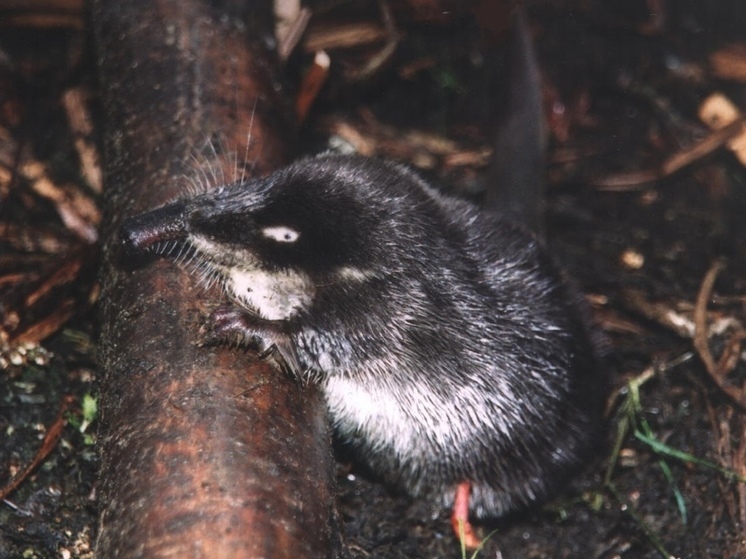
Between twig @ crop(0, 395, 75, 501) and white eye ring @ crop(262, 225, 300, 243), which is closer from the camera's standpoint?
white eye ring @ crop(262, 225, 300, 243)

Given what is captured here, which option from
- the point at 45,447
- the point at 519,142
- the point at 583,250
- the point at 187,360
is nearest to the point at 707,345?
the point at 583,250

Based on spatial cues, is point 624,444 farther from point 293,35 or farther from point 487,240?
point 293,35

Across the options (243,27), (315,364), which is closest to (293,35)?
(243,27)

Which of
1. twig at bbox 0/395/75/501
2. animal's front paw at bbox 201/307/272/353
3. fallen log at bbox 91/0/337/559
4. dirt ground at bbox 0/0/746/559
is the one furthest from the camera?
dirt ground at bbox 0/0/746/559

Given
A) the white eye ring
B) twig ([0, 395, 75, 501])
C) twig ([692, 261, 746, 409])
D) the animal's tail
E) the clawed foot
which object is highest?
the white eye ring

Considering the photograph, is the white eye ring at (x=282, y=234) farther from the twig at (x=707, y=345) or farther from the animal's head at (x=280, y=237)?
the twig at (x=707, y=345)

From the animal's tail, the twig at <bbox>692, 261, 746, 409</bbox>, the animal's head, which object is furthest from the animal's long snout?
the twig at <bbox>692, 261, 746, 409</bbox>

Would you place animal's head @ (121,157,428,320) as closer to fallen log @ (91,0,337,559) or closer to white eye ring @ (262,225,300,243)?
white eye ring @ (262,225,300,243)
